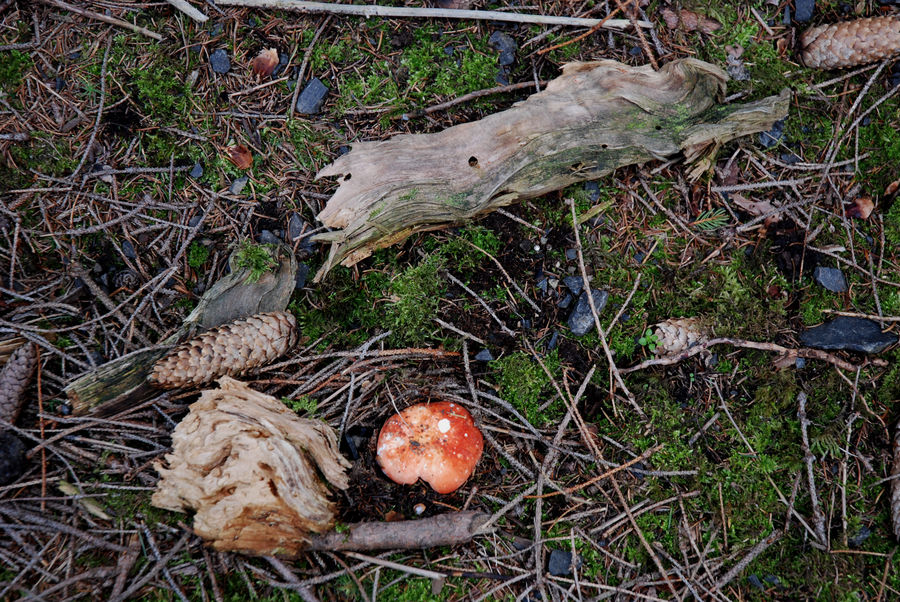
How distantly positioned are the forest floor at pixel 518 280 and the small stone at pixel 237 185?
1 centimetres

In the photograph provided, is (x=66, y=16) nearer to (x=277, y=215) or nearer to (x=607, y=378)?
(x=277, y=215)

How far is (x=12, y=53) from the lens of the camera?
10.3 ft

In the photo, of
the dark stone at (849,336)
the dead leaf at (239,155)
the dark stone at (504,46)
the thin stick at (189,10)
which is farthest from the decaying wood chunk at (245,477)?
the dark stone at (849,336)

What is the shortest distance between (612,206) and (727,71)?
1098 mm

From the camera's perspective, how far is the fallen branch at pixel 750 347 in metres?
3.05

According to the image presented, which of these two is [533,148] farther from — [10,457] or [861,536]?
[10,457]

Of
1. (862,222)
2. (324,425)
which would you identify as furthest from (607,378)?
(862,222)

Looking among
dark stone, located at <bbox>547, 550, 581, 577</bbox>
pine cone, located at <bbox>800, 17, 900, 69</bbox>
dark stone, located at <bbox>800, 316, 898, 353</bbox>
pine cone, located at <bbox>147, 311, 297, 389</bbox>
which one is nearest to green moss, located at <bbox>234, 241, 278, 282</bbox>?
pine cone, located at <bbox>147, 311, 297, 389</bbox>

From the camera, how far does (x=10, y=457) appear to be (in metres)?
2.65

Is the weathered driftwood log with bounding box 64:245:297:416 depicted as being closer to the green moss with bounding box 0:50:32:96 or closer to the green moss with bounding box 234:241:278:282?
the green moss with bounding box 234:241:278:282

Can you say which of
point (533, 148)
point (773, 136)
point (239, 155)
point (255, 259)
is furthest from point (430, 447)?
point (773, 136)

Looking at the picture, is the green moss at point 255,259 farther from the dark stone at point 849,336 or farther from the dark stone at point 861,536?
the dark stone at point 861,536

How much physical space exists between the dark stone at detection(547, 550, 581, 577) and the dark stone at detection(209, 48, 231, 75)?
3368 mm

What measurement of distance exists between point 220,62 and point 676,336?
3.16 meters
